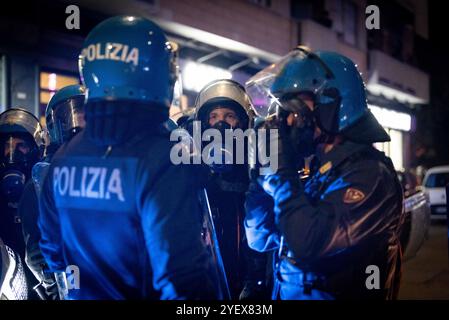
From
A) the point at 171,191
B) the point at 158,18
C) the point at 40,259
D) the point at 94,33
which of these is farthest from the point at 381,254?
the point at 158,18

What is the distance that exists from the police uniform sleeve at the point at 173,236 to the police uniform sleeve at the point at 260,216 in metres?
0.71

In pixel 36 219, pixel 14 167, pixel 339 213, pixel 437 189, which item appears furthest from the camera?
pixel 437 189

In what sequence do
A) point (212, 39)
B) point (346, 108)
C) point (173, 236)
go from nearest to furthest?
point (173, 236), point (346, 108), point (212, 39)

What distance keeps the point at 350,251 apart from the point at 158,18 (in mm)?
7701

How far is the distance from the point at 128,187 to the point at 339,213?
2.94 feet

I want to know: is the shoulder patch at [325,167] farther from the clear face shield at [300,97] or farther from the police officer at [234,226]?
the police officer at [234,226]

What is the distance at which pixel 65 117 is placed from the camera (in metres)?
3.47

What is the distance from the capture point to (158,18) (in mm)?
8695

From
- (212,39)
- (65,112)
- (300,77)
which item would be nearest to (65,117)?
(65,112)

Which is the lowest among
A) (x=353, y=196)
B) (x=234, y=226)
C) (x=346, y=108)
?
(x=234, y=226)

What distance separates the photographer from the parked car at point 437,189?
44.0ft

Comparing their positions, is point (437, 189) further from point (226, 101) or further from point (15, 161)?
point (15, 161)

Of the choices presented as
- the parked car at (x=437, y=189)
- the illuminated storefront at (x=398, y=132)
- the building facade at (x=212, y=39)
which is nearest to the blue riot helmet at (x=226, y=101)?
the building facade at (x=212, y=39)
